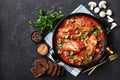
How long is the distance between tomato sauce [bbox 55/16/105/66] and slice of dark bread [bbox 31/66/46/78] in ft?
0.53

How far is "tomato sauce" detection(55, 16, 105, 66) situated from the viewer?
311 cm

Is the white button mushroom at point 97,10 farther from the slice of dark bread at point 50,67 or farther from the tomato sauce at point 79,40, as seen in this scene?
the slice of dark bread at point 50,67

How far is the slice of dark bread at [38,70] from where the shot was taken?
323 centimetres

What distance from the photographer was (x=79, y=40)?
3146 millimetres

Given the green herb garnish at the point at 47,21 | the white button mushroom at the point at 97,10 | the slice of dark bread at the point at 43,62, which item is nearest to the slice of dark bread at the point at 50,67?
the slice of dark bread at the point at 43,62

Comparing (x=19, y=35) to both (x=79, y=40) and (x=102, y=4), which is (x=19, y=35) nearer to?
(x=79, y=40)

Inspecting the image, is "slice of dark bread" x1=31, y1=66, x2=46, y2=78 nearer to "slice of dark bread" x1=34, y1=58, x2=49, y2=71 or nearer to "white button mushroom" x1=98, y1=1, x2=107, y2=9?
"slice of dark bread" x1=34, y1=58, x2=49, y2=71

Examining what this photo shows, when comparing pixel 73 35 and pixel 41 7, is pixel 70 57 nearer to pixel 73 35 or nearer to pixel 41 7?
pixel 73 35

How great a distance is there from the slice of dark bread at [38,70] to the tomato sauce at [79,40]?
16 cm

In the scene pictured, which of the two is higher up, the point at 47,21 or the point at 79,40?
the point at 47,21

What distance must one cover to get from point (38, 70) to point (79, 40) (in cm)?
32

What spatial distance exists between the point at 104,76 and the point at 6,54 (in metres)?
0.64

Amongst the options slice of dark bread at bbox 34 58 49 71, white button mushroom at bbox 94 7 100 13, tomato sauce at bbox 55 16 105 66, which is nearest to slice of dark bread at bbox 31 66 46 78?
slice of dark bread at bbox 34 58 49 71

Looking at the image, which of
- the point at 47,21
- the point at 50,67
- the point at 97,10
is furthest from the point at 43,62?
the point at 97,10
